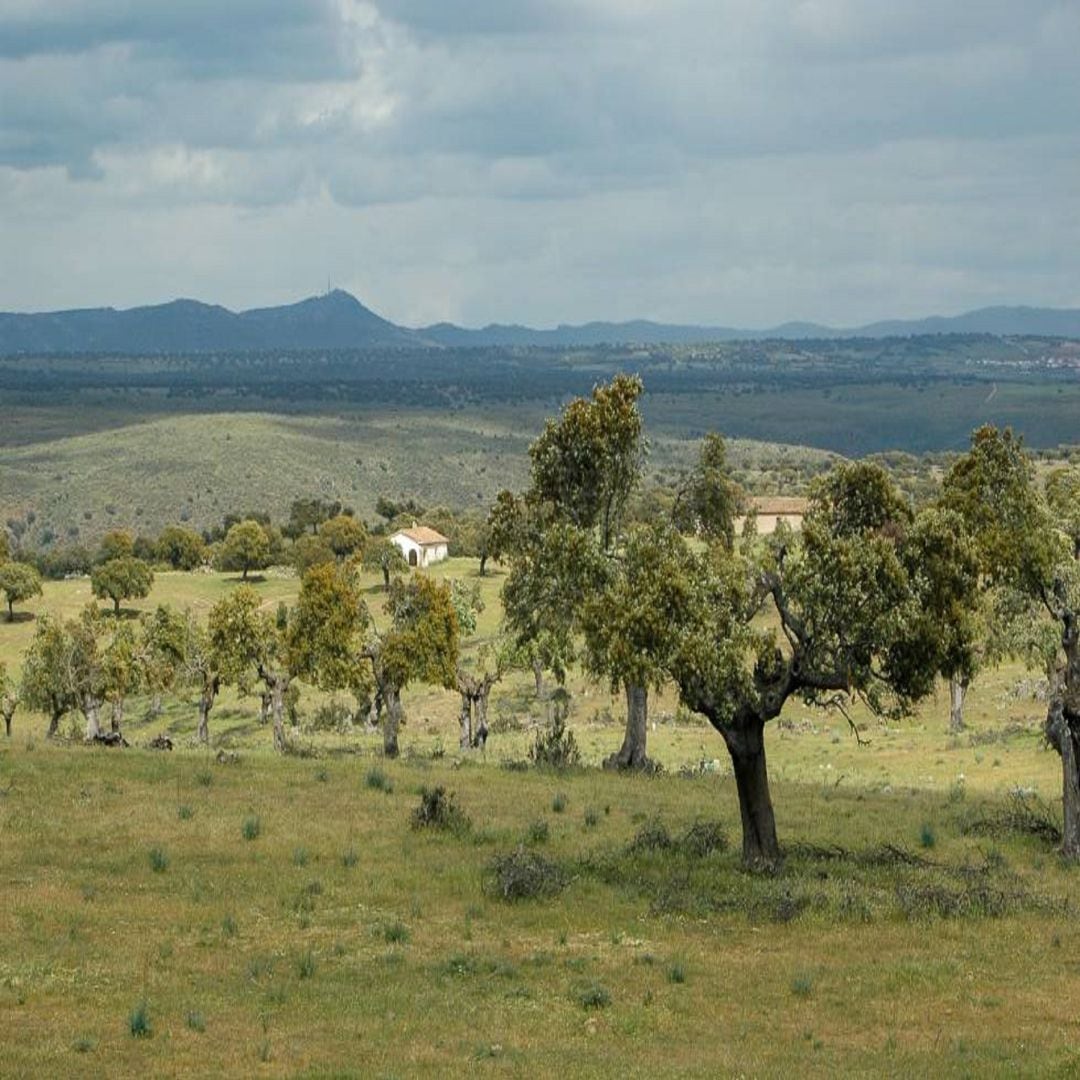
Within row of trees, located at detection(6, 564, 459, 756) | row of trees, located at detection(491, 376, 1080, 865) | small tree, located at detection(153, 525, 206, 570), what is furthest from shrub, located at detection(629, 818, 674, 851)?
small tree, located at detection(153, 525, 206, 570)

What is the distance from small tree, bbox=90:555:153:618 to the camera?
117 m

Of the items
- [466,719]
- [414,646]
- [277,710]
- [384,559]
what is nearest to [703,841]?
[414,646]

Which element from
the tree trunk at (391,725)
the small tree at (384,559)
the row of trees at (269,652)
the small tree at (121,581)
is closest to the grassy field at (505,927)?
the tree trunk at (391,725)

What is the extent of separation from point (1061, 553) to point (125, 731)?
57329mm

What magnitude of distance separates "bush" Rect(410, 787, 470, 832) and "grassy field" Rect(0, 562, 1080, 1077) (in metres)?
0.24

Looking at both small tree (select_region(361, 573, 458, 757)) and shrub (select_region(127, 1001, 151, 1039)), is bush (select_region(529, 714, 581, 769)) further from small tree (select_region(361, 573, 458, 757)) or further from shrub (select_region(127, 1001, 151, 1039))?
shrub (select_region(127, 1001, 151, 1039))

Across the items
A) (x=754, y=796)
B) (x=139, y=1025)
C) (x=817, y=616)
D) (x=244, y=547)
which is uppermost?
(x=817, y=616)

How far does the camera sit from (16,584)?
118188 millimetres

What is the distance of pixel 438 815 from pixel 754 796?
703 cm

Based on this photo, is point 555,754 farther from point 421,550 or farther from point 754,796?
point 421,550

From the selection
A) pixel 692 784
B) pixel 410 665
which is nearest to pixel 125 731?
pixel 410 665

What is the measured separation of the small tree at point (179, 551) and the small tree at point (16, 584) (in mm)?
33775

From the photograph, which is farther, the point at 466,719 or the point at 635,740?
the point at 466,719

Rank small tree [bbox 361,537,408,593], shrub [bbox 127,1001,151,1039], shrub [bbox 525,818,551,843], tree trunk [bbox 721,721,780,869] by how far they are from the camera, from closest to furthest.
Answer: shrub [bbox 127,1001,151,1039] → tree trunk [bbox 721,721,780,869] → shrub [bbox 525,818,551,843] → small tree [bbox 361,537,408,593]
